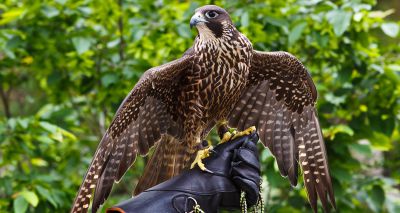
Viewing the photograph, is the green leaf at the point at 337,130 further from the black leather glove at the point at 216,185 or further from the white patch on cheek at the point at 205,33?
the black leather glove at the point at 216,185

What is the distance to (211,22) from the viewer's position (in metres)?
3.77

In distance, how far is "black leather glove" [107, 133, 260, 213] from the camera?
2.99m

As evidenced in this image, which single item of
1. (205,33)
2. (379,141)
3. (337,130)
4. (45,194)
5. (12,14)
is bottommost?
(379,141)

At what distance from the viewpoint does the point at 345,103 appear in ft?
17.3

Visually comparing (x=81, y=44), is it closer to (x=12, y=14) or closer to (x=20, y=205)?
(x=12, y=14)

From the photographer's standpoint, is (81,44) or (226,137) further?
(81,44)

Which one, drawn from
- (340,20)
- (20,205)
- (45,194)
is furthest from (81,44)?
(340,20)

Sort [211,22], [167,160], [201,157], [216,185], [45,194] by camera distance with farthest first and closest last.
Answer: [45,194], [167,160], [211,22], [201,157], [216,185]

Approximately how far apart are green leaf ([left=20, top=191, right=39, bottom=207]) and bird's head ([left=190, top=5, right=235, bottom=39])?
1.44 m

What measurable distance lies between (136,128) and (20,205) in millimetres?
1107

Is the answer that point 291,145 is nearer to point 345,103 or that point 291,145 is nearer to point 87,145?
point 345,103

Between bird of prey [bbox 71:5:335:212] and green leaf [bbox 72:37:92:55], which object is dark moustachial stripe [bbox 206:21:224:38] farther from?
green leaf [bbox 72:37:92:55]

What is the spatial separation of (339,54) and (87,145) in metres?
2.00

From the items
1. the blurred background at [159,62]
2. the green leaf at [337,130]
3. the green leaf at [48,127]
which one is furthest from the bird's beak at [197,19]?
the green leaf at [337,130]
